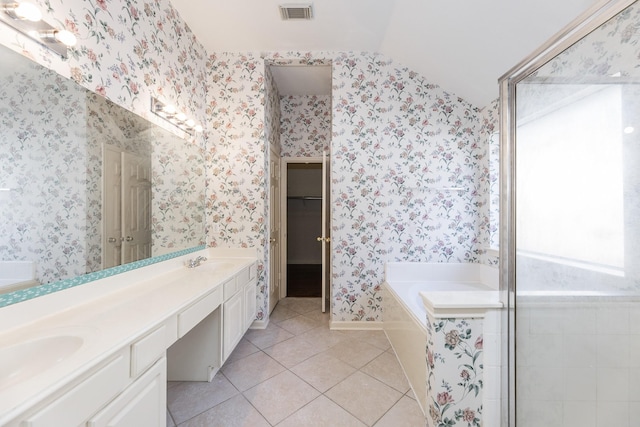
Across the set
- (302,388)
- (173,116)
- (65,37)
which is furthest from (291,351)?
(65,37)

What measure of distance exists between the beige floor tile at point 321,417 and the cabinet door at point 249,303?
0.87 metres

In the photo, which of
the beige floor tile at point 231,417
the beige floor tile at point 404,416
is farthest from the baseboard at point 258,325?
the beige floor tile at point 404,416

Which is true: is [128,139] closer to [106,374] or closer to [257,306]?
[106,374]

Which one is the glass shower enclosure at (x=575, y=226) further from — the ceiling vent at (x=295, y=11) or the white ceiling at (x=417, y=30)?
the ceiling vent at (x=295, y=11)

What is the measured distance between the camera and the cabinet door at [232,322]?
1.88 metres

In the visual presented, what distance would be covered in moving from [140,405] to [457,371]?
1395 mm

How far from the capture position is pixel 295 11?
7.00ft

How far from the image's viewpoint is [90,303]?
51.1 inches

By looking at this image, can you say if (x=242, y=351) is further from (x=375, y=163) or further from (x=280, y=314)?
(x=375, y=163)

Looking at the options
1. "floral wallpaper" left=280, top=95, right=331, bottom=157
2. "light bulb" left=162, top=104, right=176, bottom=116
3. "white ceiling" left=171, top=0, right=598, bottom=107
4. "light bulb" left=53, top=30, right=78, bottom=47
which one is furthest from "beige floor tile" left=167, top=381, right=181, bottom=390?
"white ceiling" left=171, top=0, right=598, bottom=107

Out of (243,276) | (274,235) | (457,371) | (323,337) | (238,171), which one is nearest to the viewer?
(457,371)

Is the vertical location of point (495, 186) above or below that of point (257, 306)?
above

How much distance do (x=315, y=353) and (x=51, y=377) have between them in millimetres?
1850

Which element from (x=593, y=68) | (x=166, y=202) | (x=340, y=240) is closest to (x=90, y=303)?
(x=166, y=202)
